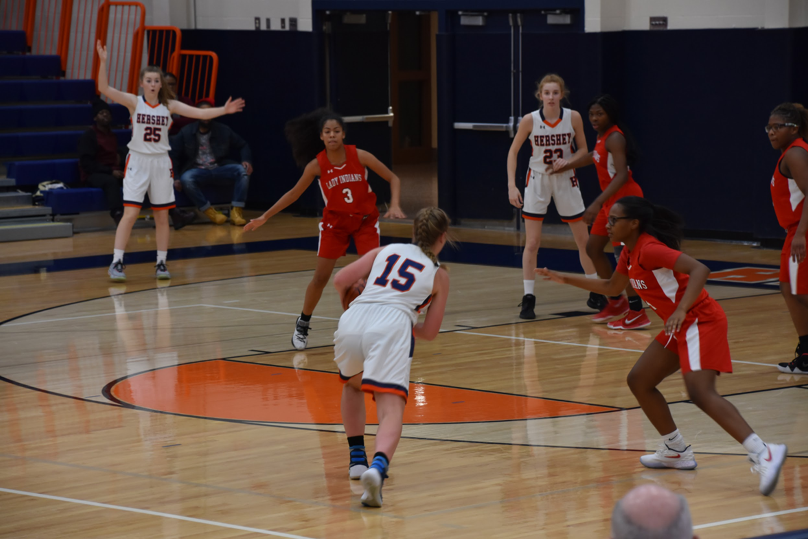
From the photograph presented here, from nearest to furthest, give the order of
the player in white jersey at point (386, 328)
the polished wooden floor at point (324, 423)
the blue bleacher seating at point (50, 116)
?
the polished wooden floor at point (324, 423) → the player in white jersey at point (386, 328) → the blue bleacher seating at point (50, 116)

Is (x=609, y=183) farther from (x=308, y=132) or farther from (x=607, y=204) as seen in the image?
(x=308, y=132)

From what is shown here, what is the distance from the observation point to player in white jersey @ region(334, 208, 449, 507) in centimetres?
466

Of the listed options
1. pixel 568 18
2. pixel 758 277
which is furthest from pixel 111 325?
pixel 568 18

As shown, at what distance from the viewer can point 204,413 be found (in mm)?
6215

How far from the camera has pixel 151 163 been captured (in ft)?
35.0

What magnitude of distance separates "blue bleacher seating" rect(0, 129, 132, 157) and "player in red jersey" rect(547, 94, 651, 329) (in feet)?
26.5

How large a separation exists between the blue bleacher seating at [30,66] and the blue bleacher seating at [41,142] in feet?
3.89

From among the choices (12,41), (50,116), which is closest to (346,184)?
(50,116)

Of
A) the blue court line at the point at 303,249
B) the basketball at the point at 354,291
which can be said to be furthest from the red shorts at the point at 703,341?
the blue court line at the point at 303,249

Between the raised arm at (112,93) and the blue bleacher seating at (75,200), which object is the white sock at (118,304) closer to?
the raised arm at (112,93)

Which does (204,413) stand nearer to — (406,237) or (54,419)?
(54,419)

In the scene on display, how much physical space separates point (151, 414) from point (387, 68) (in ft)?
33.2

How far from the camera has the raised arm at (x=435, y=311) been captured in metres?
4.77

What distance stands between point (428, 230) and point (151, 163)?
633cm
